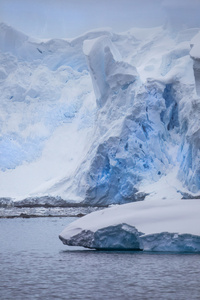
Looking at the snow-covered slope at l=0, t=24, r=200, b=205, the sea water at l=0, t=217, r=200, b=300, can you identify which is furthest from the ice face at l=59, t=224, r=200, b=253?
the snow-covered slope at l=0, t=24, r=200, b=205

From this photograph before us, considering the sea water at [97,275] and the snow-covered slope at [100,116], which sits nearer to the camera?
the sea water at [97,275]

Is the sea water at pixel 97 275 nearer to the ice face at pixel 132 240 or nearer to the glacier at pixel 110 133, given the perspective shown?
the ice face at pixel 132 240

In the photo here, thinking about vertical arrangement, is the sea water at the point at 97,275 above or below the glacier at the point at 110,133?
below

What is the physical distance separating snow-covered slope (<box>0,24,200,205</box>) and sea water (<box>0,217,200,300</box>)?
57.0ft

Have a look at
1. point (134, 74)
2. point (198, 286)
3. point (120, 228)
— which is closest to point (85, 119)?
point (134, 74)

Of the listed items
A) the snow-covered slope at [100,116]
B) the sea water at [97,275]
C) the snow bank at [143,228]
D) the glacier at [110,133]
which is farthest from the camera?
the snow-covered slope at [100,116]

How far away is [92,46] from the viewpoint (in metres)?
35.5

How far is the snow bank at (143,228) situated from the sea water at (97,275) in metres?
0.24

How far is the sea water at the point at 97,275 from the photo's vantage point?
7656 mm

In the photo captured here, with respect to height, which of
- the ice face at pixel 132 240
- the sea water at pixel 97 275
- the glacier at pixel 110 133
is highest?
the glacier at pixel 110 133

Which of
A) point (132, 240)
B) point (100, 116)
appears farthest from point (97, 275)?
point (100, 116)

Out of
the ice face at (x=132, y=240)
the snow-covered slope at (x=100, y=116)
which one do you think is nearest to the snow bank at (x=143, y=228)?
the ice face at (x=132, y=240)

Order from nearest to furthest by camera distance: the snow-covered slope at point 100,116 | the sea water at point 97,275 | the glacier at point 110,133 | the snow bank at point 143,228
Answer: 1. the sea water at point 97,275
2. the snow bank at point 143,228
3. the glacier at point 110,133
4. the snow-covered slope at point 100,116

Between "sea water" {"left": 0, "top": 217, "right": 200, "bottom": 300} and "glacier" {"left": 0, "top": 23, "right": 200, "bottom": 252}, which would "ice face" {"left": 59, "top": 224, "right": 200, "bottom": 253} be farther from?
"sea water" {"left": 0, "top": 217, "right": 200, "bottom": 300}
